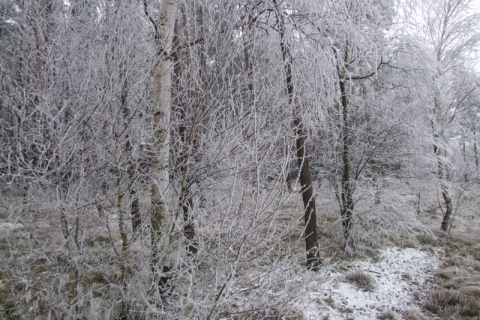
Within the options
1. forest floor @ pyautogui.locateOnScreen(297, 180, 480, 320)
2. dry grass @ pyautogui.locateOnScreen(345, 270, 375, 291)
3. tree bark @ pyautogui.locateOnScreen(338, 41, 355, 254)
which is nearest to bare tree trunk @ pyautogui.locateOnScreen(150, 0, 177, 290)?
forest floor @ pyautogui.locateOnScreen(297, 180, 480, 320)

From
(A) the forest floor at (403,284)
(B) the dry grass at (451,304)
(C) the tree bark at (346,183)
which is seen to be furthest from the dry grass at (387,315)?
(C) the tree bark at (346,183)

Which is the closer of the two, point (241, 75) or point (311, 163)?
point (241, 75)

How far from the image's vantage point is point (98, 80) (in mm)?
3023

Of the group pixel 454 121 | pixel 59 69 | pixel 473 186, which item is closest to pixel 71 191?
pixel 59 69

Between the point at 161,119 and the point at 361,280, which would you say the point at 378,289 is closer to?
the point at 361,280

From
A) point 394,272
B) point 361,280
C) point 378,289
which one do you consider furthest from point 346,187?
point 378,289

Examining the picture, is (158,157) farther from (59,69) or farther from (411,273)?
(411,273)

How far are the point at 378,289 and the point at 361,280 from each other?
354 millimetres

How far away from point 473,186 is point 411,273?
22.2 ft

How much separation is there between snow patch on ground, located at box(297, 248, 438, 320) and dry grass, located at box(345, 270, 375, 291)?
80 millimetres

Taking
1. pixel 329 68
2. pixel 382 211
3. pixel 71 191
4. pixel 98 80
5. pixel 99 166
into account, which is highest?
pixel 329 68

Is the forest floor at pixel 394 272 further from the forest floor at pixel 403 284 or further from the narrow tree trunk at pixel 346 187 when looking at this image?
the narrow tree trunk at pixel 346 187

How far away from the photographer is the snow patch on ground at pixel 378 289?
5.02m

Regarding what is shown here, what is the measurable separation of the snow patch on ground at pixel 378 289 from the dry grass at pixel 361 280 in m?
0.08
